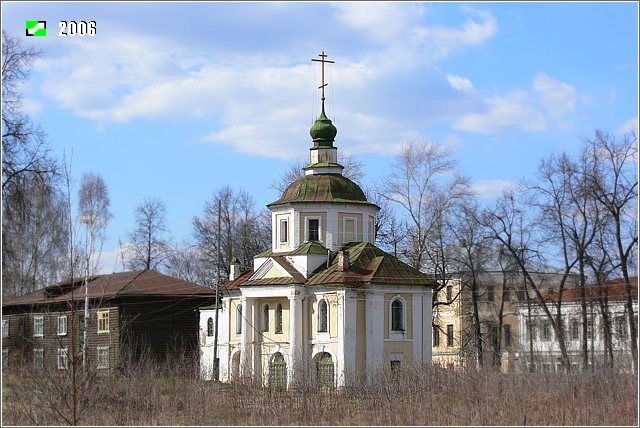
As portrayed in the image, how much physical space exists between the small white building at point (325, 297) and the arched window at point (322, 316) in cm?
4

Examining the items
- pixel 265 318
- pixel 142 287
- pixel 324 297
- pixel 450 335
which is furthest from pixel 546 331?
pixel 450 335

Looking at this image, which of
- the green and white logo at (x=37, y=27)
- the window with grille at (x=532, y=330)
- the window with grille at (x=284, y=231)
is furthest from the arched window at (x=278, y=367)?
the green and white logo at (x=37, y=27)

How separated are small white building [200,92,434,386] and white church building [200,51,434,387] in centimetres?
4

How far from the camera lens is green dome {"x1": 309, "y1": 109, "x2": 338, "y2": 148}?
4884 cm

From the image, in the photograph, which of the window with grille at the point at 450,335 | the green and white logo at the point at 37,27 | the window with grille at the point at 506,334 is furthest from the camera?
the window with grille at the point at 450,335

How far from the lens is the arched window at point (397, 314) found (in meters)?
43.8

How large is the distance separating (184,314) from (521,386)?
89.8 ft

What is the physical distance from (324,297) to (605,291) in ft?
36.2

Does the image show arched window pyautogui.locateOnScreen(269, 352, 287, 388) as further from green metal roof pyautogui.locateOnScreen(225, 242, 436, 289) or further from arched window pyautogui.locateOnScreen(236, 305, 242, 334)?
arched window pyautogui.locateOnScreen(236, 305, 242, 334)

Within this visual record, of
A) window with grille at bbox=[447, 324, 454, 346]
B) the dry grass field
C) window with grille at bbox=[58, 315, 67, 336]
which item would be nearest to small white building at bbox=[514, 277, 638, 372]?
the dry grass field

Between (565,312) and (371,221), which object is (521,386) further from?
(371,221)

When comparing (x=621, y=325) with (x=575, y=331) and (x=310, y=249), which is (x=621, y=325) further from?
(x=310, y=249)

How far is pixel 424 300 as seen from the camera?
4459 centimetres

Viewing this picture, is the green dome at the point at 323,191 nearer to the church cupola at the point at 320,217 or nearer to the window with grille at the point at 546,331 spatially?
the church cupola at the point at 320,217
